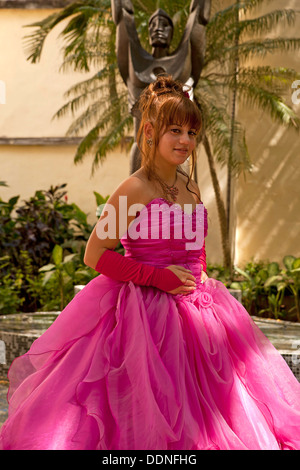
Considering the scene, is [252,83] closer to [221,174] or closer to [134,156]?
[221,174]

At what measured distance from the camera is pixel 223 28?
7.39m

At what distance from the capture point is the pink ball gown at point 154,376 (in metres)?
1.86

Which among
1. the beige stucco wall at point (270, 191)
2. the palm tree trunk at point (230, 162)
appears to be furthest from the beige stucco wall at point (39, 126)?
the beige stucco wall at point (270, 191)

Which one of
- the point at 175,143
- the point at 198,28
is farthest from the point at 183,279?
the point at 198,28

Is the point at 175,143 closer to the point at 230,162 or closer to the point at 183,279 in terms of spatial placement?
the point at 183,279

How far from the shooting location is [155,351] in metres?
1.98

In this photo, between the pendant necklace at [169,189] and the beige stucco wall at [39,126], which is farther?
the beige stucco wall at [39,126]

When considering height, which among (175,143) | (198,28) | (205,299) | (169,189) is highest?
(198,28)

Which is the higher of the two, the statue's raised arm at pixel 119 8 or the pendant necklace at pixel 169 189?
the statue's raised arm at pixel 119 8

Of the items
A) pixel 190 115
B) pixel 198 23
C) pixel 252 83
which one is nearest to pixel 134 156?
pixel 198 23

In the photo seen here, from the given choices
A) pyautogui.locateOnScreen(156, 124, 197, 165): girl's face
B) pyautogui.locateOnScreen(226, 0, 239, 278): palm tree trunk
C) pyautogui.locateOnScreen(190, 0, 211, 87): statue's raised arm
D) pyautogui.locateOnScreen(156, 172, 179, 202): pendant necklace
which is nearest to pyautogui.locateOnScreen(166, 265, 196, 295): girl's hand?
pyautogui.locateOnScreen(156, 172, 179, 202): pendant necklace

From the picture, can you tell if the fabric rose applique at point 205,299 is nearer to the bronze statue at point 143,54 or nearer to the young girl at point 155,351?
the young girl at point 155,351

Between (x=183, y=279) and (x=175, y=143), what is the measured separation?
486 millimetres

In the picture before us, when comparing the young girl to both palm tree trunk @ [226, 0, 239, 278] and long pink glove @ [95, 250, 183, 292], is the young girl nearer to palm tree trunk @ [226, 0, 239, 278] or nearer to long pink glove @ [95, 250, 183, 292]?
long pink glove @ [95, 250, 183, 292]
